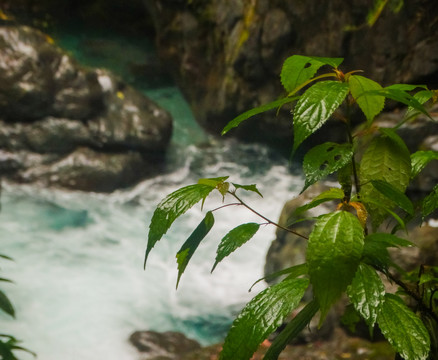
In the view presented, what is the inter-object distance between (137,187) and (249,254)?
199 centimetres

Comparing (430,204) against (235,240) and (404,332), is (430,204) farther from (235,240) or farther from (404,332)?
(235,240)

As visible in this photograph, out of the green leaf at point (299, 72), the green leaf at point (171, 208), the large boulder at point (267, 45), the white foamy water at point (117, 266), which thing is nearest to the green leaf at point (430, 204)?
the green leaf at point (299, 72)

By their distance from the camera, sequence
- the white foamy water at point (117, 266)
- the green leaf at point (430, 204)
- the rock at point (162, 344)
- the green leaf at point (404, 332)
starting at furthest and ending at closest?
the white foamy water at point (117, 266), the rock at point (162, 344), the green leaf at point (430, 204), the green leaf at point (404, 332)

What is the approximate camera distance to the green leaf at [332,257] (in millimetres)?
669

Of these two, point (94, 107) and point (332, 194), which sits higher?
point (94, 107)

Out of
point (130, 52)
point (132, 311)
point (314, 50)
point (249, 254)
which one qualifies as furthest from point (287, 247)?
point (130, 52)

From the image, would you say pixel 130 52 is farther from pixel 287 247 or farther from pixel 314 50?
pixel 287 247

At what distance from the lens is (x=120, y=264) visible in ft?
17.0

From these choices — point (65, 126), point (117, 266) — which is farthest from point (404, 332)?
point (65, 126)

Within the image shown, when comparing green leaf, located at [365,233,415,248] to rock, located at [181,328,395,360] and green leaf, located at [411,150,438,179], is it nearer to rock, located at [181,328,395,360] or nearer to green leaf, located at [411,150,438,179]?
green leaf, located at [411,150,438,179]

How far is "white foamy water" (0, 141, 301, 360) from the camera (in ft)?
13.8

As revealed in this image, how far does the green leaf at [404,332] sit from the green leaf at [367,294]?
7 centimetres

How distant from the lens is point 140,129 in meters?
6.69

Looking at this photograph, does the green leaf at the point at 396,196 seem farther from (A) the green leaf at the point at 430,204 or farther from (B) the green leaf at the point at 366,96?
(A) the green leaf at the point at 430,204
